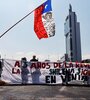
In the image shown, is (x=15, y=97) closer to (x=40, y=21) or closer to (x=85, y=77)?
(x=40, y=21)

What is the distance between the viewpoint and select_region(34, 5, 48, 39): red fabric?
19103 mm

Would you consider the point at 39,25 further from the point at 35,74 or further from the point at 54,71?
the point at 54,71

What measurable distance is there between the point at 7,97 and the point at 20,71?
847 centimetres

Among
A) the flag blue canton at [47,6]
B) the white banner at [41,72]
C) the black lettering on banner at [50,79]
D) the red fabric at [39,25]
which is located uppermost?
the flag blue canton at [47,6]

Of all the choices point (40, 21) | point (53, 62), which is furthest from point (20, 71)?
point (40, 21)

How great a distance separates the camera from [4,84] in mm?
20531

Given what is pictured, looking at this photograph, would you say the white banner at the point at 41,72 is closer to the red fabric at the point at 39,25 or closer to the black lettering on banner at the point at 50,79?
the black lettering on banner at the point at 50,79

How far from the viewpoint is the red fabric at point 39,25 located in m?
19.1

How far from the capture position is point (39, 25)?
19.4 meters

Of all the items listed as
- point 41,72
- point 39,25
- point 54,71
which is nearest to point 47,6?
point 39,25

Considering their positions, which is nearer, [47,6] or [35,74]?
[47,6]

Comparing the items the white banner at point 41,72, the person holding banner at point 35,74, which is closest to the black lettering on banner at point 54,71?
the white banner at point 41,72

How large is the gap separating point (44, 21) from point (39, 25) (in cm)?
41

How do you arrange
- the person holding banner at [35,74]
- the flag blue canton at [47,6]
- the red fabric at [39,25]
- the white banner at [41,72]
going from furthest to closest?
the person holding banner at [35,74], the white banner at [41,72], the flag blue canton at [47,6], the red fabric at [39,25]
